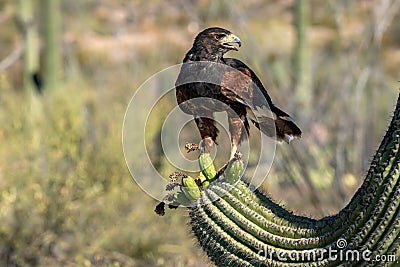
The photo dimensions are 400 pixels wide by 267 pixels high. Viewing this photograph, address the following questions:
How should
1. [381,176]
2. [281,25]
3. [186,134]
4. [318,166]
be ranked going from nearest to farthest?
1. [381,176]
2. [318,166]
3. [186,134]
4. [281,25]

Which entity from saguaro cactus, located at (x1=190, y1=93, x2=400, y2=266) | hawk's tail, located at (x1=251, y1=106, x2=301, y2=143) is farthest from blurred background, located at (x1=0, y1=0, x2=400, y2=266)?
saguaro cactus, located at (x1=190, y1=93, x2=400, y2=266)

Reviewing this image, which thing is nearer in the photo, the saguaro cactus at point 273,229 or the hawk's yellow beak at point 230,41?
the saguaro cactus at point 273,229

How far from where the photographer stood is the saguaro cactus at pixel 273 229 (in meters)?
2.33

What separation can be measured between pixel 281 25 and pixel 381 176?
2032cm

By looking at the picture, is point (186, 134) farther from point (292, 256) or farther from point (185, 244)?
point (292, 256)

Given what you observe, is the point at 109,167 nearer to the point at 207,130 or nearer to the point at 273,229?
the point at 207,130

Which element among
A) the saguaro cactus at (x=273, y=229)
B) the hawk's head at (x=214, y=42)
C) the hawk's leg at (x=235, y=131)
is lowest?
the saguaro cactus at (x=273, y=229)

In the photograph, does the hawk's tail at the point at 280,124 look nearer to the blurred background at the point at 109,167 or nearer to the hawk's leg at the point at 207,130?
the hawk's leg at the point at 207,130

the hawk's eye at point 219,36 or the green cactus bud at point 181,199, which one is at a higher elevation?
the hawk's eye at point 219,36

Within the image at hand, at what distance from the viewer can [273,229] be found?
2412 millimetres

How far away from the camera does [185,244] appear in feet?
19.1

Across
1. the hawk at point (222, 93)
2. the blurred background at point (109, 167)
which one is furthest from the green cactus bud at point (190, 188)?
the blurred background at point (109, 167)

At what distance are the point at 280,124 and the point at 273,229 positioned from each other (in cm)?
38

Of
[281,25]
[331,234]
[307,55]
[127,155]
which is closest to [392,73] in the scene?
[281,25]
